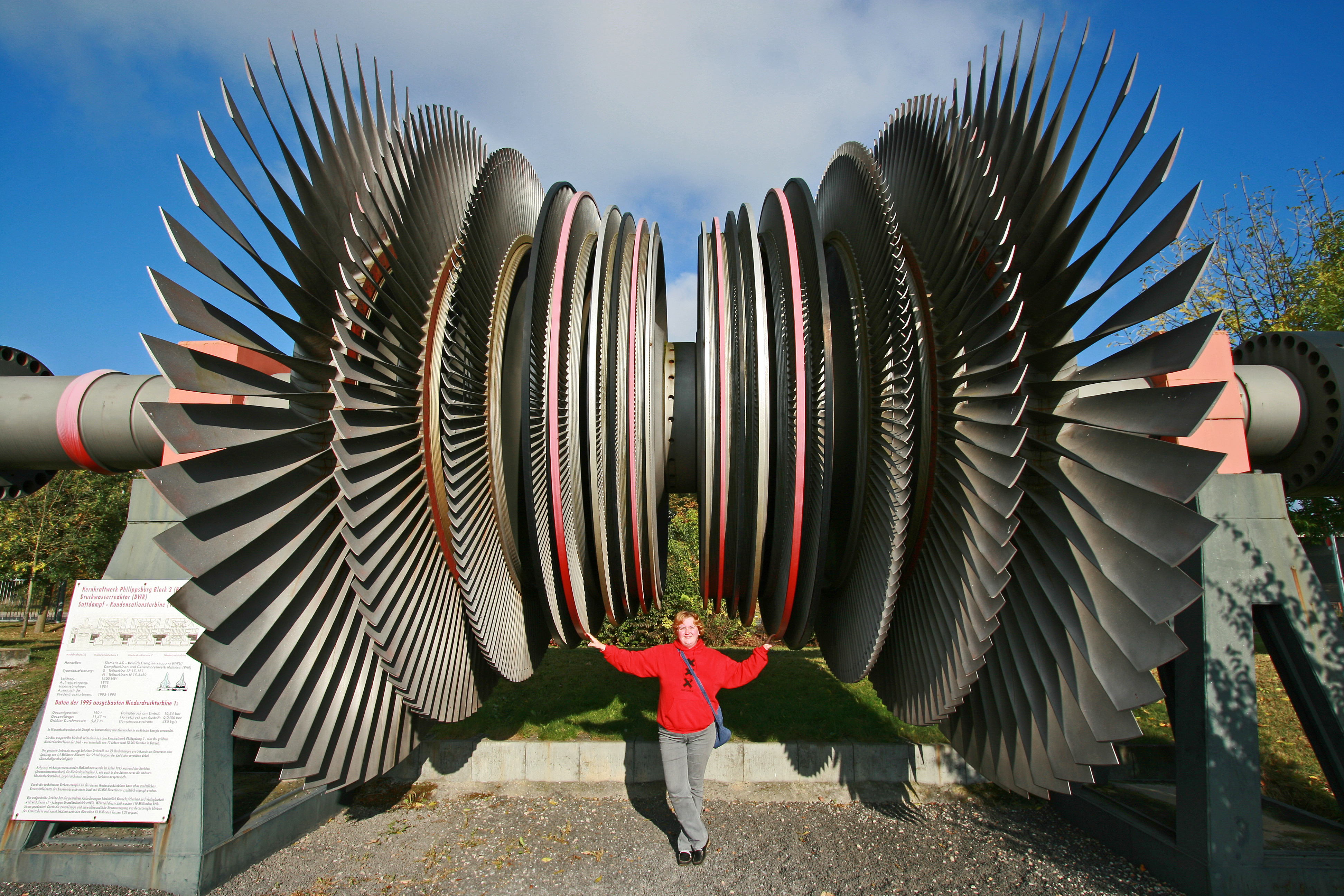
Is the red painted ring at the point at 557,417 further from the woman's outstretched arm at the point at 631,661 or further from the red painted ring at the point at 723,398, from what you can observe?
the red painted ring at the point at 723,398

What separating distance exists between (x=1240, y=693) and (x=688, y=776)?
9.81 ft

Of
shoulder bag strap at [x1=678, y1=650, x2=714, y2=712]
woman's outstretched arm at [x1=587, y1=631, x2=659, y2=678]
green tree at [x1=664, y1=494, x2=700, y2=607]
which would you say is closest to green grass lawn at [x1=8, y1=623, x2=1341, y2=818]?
woman's outstretched arm at [x1=587, y1=631, x2=659, y2=678]

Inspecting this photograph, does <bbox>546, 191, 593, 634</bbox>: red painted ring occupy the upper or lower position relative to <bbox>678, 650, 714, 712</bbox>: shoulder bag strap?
upper

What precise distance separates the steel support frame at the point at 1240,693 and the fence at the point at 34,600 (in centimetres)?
2298

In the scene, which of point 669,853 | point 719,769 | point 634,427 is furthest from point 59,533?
point 634,427

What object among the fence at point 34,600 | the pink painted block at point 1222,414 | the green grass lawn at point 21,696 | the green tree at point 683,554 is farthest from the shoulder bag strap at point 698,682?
the fence at point 34,600

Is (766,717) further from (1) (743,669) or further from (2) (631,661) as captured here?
(2) (631,661)

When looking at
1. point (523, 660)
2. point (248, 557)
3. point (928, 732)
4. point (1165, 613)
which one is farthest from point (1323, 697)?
point (248, 557)

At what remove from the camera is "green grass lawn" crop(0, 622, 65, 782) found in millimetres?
6172

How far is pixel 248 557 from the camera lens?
9.57 feet

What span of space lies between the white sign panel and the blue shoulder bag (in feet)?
9.10

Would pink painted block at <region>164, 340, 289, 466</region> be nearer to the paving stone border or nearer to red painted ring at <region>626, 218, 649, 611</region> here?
red painted ring at <region>626, 218, 649, 611</region>

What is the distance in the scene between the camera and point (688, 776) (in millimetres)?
4148

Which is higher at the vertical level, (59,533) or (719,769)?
(59,533)
